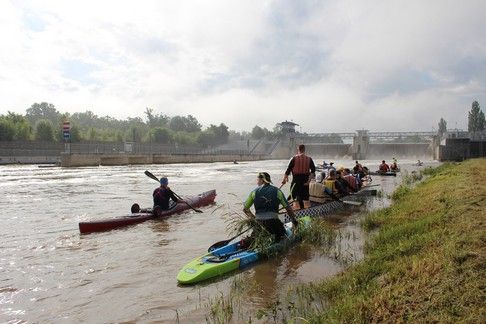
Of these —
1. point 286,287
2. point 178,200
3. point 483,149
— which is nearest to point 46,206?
point 178,200

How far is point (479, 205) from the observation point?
8.95 meters

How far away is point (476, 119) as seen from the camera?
383 ft

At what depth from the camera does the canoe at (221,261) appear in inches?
286

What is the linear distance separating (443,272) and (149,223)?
407 inches

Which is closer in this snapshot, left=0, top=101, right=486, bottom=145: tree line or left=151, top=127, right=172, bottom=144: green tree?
left=0, top=101, right=486, bottom=145: tree line

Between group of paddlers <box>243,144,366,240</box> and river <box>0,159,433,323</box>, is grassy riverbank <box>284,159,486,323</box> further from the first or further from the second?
group of paddlers <box>243,144,366,240</box>

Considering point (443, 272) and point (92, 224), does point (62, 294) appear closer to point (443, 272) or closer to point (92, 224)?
point (92, 224)

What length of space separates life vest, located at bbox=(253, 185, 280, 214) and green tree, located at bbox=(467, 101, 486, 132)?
127m

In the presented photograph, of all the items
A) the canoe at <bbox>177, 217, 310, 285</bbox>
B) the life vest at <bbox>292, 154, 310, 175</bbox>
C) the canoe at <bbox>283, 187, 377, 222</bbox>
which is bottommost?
the canoe at <bbox>177, 217, 310, 285</bbox>

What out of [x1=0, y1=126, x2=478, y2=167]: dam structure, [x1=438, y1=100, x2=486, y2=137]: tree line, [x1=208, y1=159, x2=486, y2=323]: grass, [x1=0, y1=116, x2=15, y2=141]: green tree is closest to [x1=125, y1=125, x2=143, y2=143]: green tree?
[x1=0, y1=126, x2=478, y2=167]: dam structure

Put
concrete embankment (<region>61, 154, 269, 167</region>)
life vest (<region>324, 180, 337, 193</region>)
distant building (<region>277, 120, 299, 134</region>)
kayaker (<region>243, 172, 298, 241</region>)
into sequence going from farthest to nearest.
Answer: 1. distant building (<region>277, 120, 299, 134</region>)
2. concrete embankment (<region>61, 154, 269, 167</region>)
3. life vest (<region>324, 180, 337, 193</region>)
4. kayaker (<region>243, 172, 298, 241</region>)

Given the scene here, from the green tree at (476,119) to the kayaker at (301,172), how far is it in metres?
123

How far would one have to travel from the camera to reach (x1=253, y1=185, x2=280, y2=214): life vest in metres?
8.57

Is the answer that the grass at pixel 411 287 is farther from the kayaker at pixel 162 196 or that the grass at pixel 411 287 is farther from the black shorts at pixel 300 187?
the kayaker at pixel 162 196
